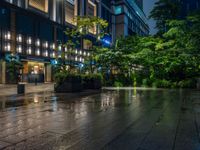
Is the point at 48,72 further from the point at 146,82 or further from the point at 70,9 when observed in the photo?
the point at 146,82

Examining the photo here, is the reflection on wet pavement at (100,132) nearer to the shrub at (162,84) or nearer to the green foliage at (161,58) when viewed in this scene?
the shrub at (162,84)

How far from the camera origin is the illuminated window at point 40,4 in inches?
2029

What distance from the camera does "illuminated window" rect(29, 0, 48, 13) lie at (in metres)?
51.5

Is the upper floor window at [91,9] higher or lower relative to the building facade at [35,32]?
higher

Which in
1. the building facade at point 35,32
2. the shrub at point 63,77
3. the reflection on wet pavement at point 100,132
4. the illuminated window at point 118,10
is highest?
the illuminated window at point 118,10

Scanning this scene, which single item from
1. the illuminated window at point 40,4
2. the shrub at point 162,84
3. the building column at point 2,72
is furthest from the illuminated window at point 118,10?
the shrub at point 162,84

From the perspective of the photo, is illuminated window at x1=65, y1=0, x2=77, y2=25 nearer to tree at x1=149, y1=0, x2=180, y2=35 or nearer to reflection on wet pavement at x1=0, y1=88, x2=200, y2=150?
tree at x1=149, y1=0, x2=180, y2=35

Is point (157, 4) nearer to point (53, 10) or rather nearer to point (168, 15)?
point (168, 15)

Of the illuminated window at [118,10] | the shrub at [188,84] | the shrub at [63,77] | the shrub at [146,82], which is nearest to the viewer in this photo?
the shrub at [63,77]

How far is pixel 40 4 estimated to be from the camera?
54188 mm

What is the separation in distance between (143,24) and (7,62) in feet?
347

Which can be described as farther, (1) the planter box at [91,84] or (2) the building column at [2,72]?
(2) the building column at [2,72]

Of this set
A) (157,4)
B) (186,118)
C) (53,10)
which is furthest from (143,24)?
(186,118)

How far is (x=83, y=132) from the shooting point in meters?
6.47
